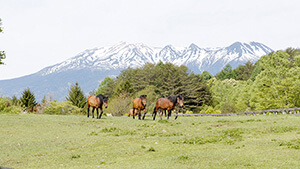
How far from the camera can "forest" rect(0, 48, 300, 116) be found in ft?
215

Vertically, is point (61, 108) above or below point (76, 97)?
below

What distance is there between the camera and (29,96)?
91438 millimetres

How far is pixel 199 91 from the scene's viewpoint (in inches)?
4134

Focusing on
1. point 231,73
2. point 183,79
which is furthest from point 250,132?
point 231,73

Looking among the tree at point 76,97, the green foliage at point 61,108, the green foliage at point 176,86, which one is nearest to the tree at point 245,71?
the green foliage at point 176,86

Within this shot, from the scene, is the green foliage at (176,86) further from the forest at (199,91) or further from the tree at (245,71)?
the tree at (245,71)

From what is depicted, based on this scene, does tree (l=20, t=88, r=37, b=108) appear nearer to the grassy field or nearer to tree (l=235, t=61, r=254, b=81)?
the grassy field

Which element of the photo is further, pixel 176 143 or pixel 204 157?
pixel 176 143

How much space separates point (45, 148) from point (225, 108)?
66.9 metres

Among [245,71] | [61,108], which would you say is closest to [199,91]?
[61,108]

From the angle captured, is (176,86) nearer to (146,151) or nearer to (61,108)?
(61,108)

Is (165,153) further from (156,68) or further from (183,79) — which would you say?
(156,68)

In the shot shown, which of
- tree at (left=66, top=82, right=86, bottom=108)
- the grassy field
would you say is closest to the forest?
tree at (left=66, top=82, right=86, bottom=108)

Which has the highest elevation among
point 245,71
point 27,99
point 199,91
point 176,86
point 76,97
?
point 245,71
